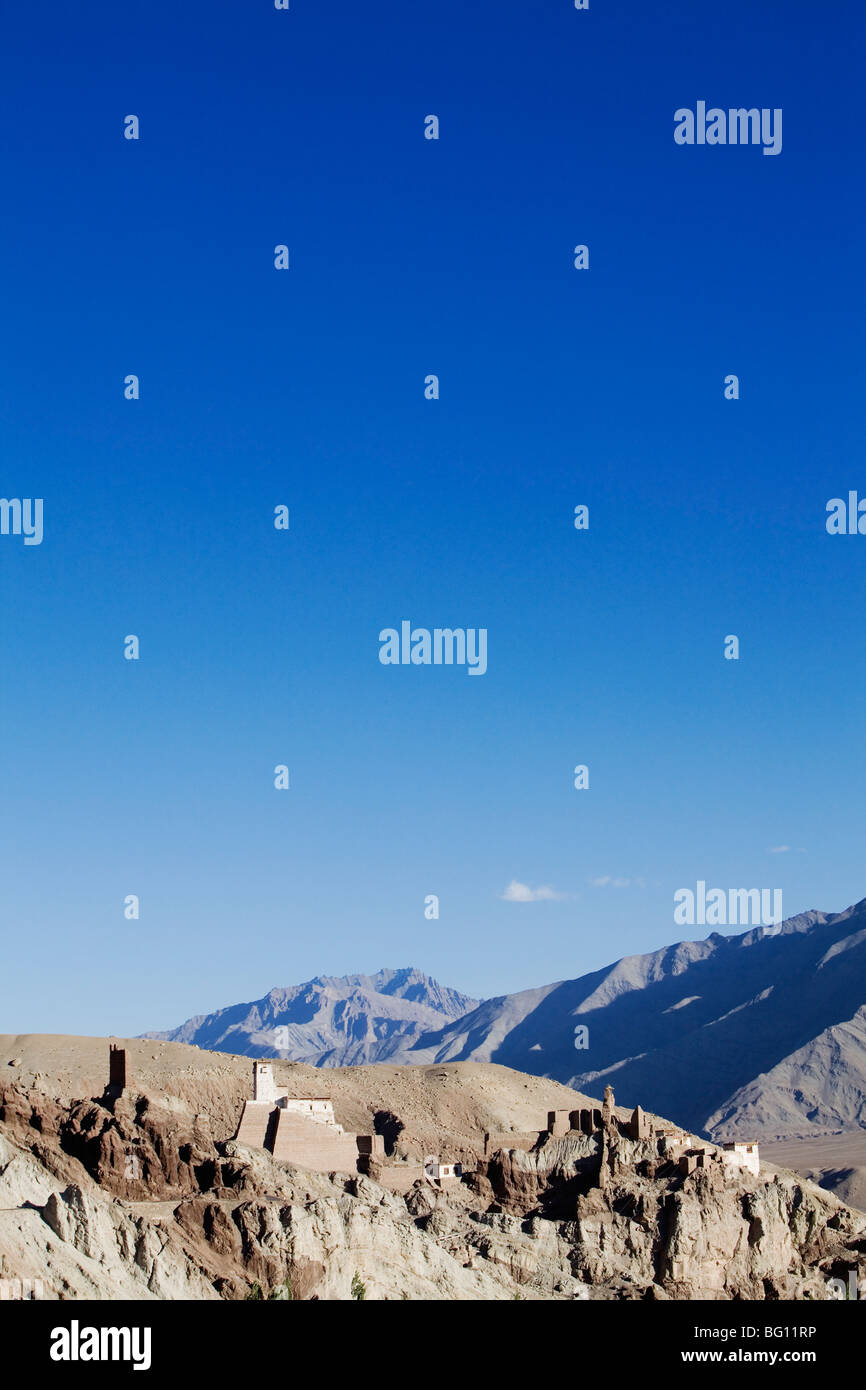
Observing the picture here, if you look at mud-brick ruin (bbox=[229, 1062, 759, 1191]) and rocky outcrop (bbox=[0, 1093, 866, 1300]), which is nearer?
rocky outcrop (bbox=[0, 1093, 866, 1300])

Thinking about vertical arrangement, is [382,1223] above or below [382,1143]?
below

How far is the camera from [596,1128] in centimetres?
11575

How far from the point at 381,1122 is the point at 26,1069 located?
110 feet

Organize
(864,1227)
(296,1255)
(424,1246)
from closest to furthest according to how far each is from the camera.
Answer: (296,1255), (424,1246), (864,1227)

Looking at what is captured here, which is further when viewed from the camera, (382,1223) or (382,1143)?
(382,1143)

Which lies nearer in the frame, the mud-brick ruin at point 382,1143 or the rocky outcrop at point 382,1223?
the rocky outcrop at point 382,1223
